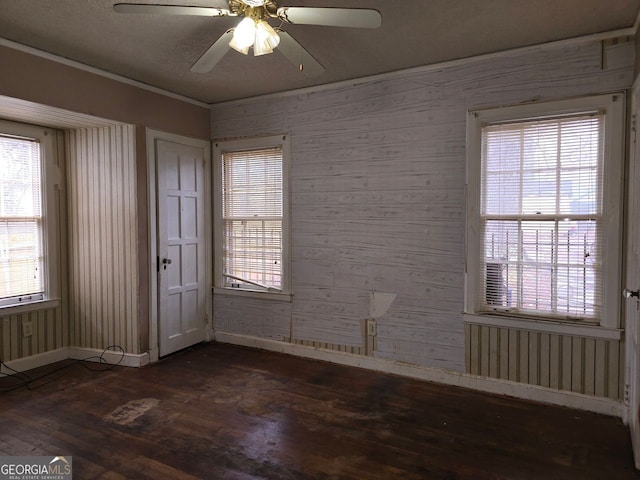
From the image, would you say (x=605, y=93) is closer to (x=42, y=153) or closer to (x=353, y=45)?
(x=353, y=45)

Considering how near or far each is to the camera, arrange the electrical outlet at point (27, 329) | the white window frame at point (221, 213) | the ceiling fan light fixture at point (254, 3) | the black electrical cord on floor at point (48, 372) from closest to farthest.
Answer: the ceiling fan light fixture at point (254, 3)
the black electrical cord on floor at point (48, 372)
the electrical outlet at point (27, 329)
the white window frame at point (221, 213)

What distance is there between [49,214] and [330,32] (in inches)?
119

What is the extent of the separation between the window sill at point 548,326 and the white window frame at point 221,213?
5.73ft

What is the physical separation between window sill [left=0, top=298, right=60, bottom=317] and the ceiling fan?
290 centimetres

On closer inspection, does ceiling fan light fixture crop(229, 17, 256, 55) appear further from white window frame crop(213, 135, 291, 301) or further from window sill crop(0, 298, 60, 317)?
window sill crop(0, 298, 60, 317)

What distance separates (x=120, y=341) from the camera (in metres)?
3.88

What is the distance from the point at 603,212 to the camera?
112 inches

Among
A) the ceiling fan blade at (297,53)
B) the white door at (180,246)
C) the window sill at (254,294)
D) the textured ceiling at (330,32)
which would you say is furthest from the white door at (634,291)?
the white door at (180,246)

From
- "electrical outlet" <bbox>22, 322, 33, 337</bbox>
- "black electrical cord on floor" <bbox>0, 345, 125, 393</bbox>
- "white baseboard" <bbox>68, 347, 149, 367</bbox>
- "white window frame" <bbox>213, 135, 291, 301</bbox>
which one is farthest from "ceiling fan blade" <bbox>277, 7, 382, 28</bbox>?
"electrical outlet" <bbox>22, 322, 33, 337</bbox>

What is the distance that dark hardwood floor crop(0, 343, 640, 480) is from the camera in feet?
7.50

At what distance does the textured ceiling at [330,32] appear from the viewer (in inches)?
96.3

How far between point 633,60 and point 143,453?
3.91 metres

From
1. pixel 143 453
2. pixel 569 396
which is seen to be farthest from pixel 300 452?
pixel 569 396

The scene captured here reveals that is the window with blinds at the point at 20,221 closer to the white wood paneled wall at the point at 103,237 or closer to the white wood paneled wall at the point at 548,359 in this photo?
the white wood paneled wall at the point at 103,237
